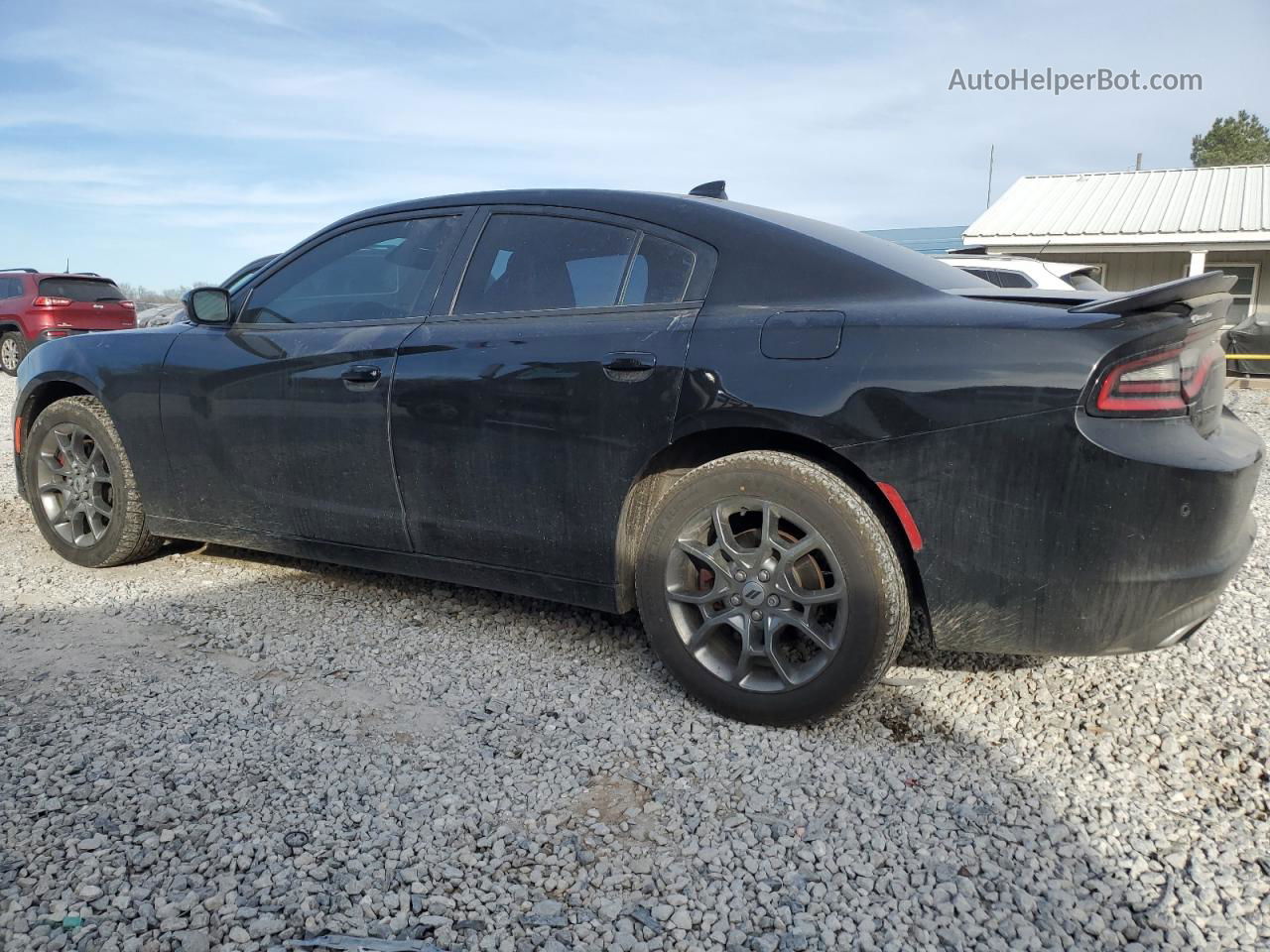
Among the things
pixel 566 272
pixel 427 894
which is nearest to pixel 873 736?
pixel 427 894

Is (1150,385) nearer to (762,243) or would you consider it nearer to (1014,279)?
(762,243)

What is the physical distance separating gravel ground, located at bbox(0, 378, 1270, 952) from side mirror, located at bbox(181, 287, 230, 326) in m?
1.23

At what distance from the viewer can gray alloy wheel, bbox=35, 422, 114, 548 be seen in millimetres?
4355

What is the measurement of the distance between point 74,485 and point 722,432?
3.19 meters

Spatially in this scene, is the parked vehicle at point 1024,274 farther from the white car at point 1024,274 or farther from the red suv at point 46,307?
the red suv at point 46,307

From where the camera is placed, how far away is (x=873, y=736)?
9.18 feet

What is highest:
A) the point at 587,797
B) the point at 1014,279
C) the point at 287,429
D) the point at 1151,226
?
the point at 1151,226

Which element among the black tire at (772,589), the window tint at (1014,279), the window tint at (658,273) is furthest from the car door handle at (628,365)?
the window tint at (1014,279)

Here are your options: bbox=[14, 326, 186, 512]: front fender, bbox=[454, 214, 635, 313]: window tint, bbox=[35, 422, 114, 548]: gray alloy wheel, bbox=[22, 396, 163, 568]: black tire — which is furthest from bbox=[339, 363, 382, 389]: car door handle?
bbox=[35, 422, 114, 548]: gray alloy wheel

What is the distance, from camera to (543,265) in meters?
3.28

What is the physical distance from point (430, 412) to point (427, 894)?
1.66m

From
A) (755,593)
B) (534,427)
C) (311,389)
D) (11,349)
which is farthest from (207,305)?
(11,349)

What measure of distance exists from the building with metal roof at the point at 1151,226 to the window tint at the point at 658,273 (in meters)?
15.2

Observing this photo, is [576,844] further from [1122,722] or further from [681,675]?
[1122,722]
